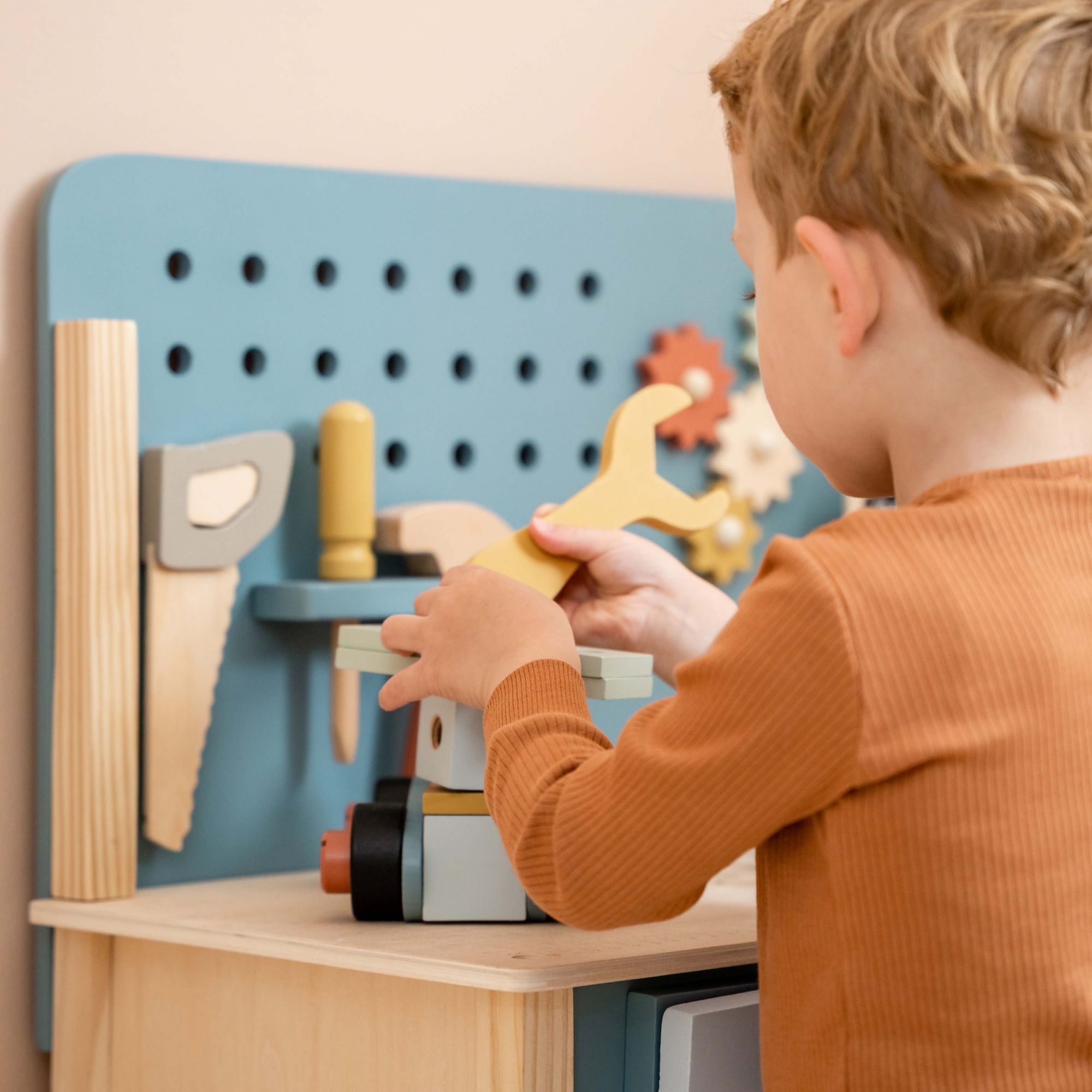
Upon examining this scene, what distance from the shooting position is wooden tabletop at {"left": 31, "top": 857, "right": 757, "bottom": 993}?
61cm

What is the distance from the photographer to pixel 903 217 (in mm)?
512

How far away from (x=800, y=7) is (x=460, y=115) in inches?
17.5

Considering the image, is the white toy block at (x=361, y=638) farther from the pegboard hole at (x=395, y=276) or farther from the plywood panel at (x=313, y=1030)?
the pegboard hole at (x=395, y=276)

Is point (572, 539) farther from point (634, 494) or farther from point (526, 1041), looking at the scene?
point (526, 1041)

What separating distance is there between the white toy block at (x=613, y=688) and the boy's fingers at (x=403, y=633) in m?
0.08

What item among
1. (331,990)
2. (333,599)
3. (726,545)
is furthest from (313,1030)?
(726,545)

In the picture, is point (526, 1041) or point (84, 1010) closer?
point (526, 1041)

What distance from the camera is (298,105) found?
907 millimetres

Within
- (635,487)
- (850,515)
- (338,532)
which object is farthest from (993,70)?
(338,532)

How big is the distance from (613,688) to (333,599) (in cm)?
22

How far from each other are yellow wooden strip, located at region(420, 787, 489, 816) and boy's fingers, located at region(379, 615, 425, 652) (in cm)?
7

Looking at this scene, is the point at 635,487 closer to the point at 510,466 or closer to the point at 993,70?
the point at 510,466

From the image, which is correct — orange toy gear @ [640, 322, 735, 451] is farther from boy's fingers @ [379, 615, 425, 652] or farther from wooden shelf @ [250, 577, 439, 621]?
boy's fingers @ [379, 615, 425, 652]

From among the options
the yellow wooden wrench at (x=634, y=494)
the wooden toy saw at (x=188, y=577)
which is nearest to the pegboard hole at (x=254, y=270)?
the wooden toy saw at (x=188, y=577)
